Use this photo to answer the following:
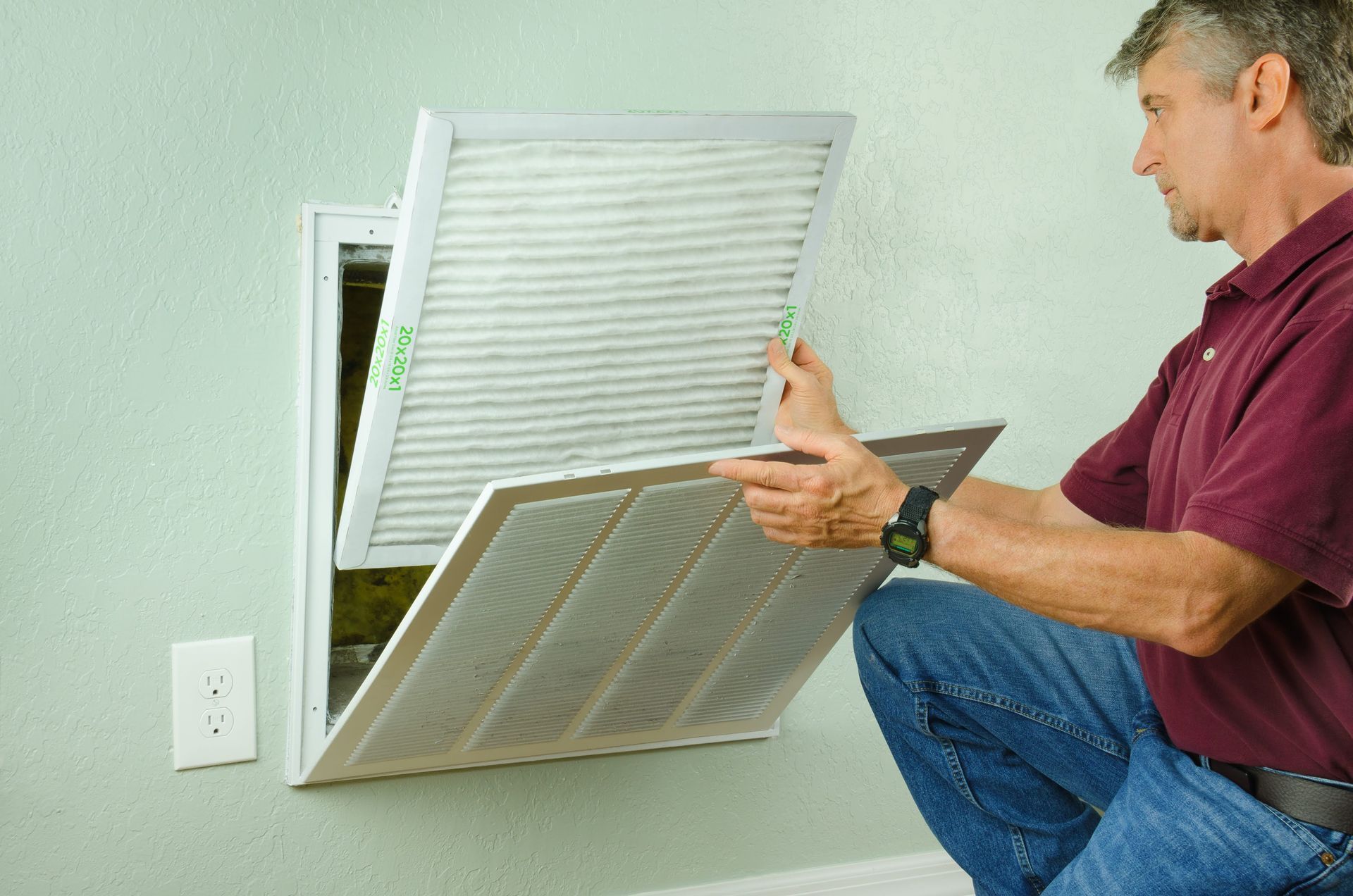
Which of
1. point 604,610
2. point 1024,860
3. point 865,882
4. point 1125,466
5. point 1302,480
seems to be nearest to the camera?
point 1302,480

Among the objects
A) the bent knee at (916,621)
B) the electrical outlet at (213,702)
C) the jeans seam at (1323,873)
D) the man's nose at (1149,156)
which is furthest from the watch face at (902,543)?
the electrical outlet at (213,702)

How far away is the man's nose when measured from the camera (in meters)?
1.30

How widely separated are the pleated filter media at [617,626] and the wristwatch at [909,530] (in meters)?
0.07

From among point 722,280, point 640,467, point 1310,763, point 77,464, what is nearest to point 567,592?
point 640,467

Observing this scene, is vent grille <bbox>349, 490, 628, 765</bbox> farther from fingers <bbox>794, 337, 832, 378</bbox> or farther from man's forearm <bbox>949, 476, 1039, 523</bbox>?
man's forearm <bbox>949, 476, 1039, 523</bbox>

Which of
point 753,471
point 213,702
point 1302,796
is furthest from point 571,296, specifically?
point 1302,796

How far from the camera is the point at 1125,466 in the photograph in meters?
1.43

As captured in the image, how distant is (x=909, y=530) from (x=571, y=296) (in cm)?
40

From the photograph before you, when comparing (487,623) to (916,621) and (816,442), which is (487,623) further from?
(916,621)

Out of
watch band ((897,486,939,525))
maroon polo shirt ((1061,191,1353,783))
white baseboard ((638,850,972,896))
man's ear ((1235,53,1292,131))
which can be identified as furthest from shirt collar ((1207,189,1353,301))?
white baseboard ((638,850,972,896))

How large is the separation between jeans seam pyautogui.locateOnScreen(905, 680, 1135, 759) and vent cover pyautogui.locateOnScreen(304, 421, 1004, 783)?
0.45 ft

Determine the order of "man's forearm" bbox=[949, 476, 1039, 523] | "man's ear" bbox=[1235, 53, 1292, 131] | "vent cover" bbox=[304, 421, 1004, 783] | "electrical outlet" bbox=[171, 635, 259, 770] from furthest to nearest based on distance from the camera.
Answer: "man's forearm" bbox=[949, 476, 1039, 523] → "electrical outlet" bbox=[171, 635, 259, 770] → "man's ear" bbox=[1235, 53, 1292, 131] → "vent cover" bbox=[304, 421, 1004, 783]

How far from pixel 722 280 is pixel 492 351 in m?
0.25

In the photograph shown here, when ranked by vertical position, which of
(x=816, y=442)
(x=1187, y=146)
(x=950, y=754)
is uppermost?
(x=1187, y=146)
